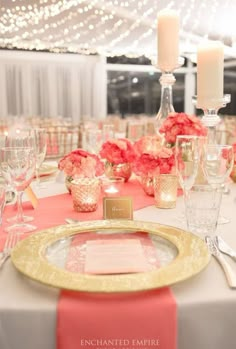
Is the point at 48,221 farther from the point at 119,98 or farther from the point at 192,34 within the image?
the point at 119,98

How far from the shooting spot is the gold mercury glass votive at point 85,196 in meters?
1.45

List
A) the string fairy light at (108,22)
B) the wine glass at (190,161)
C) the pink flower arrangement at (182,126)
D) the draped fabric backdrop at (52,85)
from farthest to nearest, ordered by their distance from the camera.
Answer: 1. the draped fabric backdrop at (52,85)
2. the string fairy light at (108,22)
3. the pink flower arrangement at (182,126)
4. the wine glass at (190,161)

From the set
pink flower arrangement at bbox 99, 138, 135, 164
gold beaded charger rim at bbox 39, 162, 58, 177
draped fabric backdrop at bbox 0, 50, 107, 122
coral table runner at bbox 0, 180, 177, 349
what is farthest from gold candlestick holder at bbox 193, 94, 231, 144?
draped fabric backdrop at bbox 0, 50, 107, 122

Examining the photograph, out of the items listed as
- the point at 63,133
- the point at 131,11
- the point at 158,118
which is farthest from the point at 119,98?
the point at 158,118

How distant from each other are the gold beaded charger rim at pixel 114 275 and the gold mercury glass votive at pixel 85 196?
0.29m

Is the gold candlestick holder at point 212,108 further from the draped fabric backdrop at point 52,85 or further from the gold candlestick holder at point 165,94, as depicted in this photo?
the draped fabric backdrop at point 52,85

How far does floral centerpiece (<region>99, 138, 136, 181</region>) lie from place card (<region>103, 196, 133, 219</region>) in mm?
564

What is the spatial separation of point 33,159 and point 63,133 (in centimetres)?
312

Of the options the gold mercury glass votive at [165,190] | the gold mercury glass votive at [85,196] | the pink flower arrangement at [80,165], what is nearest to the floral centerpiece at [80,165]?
the pink flower arrangement at [80,165]

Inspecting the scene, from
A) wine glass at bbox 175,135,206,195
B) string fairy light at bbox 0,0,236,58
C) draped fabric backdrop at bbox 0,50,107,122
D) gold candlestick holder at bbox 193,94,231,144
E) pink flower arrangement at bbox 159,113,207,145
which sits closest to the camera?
wine glass at bbox 175,135,206,195

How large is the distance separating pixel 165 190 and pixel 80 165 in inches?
13.4

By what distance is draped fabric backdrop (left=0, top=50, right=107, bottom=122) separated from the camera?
31.0 ft

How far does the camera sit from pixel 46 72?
9.80 m

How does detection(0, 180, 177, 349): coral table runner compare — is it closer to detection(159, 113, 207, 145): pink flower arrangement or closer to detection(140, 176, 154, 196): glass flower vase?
detection(140, 176, 154, 196): glass flower vase
